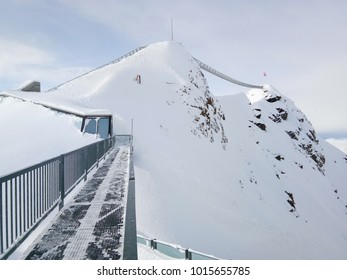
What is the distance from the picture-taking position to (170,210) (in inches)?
713

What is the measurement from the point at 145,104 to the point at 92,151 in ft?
81.4

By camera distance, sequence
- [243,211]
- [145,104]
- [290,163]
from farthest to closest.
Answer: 1. [290,163]
2. [145,104]
3. [243,211]

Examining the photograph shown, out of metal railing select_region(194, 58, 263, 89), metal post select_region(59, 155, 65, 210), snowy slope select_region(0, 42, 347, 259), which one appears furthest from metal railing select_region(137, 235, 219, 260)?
metal railing select_region(194, 58, 263, 89)

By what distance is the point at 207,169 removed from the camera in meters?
30.6

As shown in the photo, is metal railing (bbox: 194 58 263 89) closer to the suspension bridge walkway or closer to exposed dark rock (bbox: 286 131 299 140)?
exposed dark rock (bbox: 286 131 299 140)

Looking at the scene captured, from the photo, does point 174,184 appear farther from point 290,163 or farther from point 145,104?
point 290,163

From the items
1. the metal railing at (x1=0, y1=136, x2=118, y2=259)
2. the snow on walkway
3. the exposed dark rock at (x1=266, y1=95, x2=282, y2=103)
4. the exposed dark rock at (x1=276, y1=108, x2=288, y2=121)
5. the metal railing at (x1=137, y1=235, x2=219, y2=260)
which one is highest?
the exposed dark rock at (x1=266, y1=95, x2=282, y2=103)

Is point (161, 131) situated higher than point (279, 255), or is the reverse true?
point (161, 131)

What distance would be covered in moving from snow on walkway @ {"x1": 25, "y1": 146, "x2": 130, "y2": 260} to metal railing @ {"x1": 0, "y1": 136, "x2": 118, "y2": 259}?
0.32 metres

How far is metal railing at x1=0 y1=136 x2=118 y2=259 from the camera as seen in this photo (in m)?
4.78

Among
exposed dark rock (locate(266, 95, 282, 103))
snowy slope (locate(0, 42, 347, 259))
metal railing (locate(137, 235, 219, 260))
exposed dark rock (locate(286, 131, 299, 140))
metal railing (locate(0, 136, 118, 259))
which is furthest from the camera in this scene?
exposed dark rock (locate(266, 95, 282, 103))

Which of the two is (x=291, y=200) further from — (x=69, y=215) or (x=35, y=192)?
(x=35, y=192)

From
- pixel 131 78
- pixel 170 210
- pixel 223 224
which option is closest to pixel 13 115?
pixel 131 78

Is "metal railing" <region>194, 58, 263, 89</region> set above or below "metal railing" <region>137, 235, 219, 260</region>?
above
